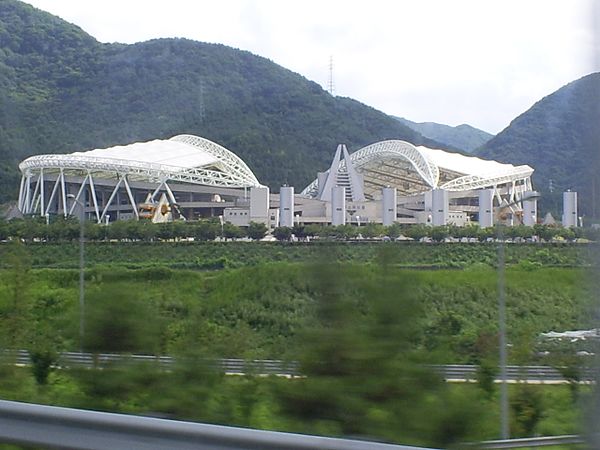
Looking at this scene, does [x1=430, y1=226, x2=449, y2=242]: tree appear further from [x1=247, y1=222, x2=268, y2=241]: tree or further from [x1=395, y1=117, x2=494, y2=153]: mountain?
[x1=247, y1=222, x2=268, y2=241]: tree

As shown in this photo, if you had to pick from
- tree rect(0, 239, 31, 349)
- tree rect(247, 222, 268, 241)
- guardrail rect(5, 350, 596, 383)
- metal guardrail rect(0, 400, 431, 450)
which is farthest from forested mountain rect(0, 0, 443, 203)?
metal guardrail rect(0, 400, 431, 450)

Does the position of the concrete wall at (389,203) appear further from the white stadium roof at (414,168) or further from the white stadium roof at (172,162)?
the white stadium roof at (172,162)

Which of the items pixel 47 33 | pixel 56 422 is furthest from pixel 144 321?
pixel 47 33

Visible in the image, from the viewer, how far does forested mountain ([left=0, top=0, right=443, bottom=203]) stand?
604 inches

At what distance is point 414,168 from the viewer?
38000mm

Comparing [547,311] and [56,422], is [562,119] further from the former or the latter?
[56,422]

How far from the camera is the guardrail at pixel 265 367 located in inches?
129

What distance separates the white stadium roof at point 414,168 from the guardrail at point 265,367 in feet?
91.2

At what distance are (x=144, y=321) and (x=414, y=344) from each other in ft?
4.98

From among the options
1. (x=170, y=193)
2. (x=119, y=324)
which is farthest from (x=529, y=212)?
(x=170, y=193)

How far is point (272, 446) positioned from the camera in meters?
2.28

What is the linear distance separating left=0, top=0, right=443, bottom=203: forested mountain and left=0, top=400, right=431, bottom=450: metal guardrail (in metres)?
10.9

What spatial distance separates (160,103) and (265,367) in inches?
1337

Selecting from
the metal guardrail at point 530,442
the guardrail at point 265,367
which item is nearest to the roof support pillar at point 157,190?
the guardrail at point 265,367
